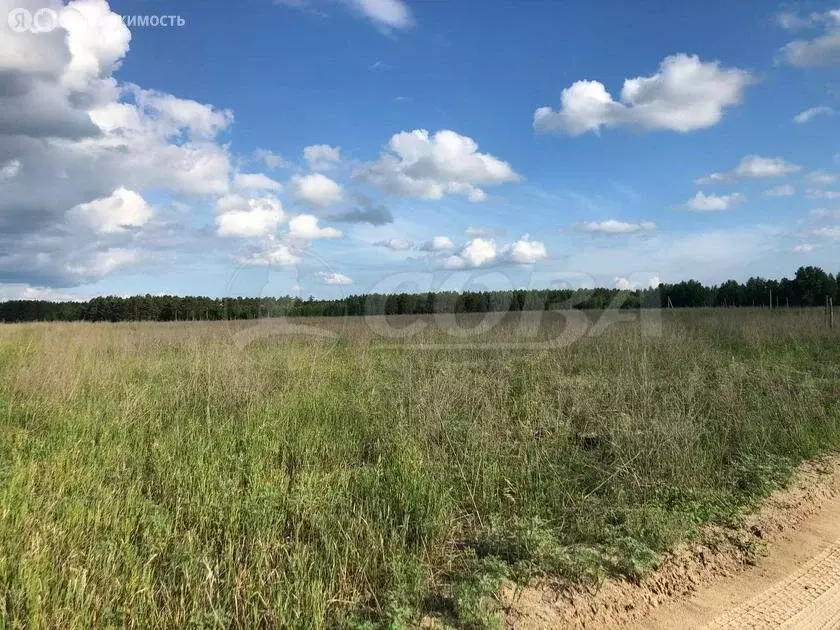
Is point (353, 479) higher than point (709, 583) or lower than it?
higher

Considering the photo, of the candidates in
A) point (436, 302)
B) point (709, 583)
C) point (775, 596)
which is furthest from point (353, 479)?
point (436, 302)

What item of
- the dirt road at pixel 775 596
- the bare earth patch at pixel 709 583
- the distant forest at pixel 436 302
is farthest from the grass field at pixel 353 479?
the distant forest at pixel 436 302

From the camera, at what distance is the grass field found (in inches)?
114

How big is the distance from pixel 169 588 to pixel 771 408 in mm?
7180

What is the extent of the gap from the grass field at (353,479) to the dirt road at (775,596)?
0.34m

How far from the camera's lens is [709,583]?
3361 mm

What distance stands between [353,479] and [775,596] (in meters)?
2.97

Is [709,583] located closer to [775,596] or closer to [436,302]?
[775,596]

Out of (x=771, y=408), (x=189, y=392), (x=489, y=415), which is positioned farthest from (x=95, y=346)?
(x=771, y=408)

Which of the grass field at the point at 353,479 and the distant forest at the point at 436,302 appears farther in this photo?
the distant forest at the point at 436,302

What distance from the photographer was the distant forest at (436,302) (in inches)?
877

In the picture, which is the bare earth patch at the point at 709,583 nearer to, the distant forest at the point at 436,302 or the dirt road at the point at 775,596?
the dirt road at the point at 775,596

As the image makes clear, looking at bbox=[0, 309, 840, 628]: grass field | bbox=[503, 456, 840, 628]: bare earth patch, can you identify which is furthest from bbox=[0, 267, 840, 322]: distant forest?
bbox=[503, 456, 840, 628]: bare earth patch

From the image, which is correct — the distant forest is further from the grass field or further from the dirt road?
the dirt road
